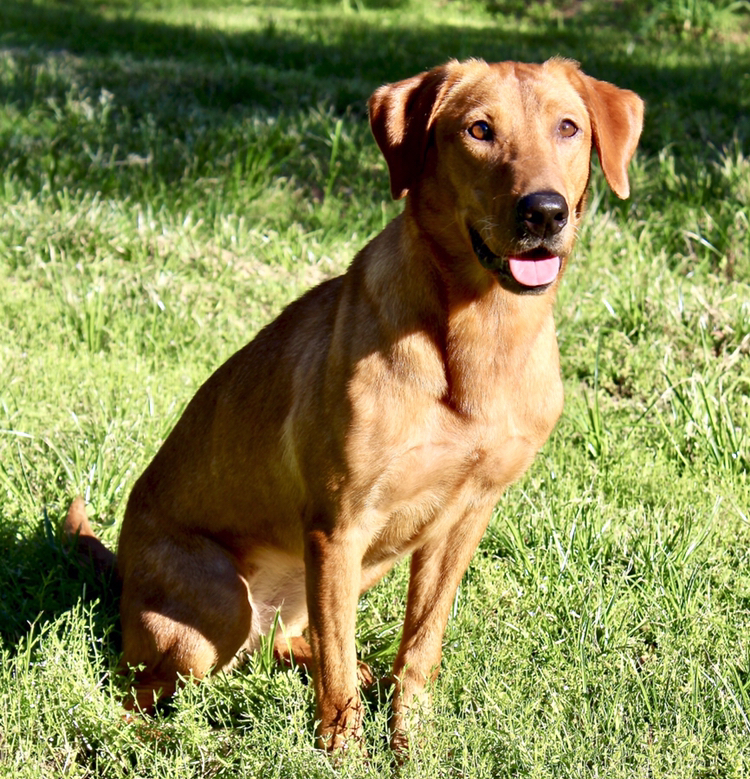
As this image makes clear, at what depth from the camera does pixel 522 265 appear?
104 inches

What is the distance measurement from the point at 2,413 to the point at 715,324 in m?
3.14

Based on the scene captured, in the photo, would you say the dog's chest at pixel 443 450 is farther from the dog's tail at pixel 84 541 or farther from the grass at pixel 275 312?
the dog's tail at pixel 84 541

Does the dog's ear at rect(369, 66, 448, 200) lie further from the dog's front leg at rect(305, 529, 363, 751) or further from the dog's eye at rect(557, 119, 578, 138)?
the dog's front leg at rect(305, 529, 363, 751)

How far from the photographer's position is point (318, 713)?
9.16 ft

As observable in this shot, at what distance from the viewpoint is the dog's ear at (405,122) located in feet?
9.13

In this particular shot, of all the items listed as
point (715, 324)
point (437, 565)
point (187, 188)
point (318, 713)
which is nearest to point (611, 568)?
point (437, 565)

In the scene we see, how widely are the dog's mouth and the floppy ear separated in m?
0.43

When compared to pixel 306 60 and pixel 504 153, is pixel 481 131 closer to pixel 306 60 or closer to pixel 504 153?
pixel 504 153

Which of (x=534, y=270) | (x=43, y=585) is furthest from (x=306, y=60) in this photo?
(x=534, y=270)

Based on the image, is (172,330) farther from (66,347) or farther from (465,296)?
(465,296)

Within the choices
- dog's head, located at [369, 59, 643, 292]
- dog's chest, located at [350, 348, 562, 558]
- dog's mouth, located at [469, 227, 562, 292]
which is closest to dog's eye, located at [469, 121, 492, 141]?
dog's head, located at [369, 59, 643, 292]

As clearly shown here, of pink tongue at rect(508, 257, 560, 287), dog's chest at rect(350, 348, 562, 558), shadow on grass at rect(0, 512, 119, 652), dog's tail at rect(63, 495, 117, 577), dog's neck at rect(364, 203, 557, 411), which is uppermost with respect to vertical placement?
pink tongue at rect(508, 257, 560, 287)

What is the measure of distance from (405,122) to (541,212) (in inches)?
21.9

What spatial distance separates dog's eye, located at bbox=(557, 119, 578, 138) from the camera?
2.77m
